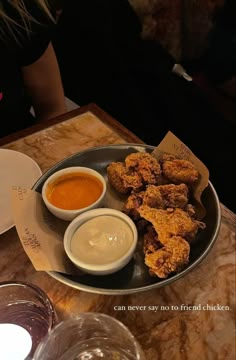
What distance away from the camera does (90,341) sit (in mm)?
657

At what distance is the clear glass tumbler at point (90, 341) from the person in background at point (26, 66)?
0.93 metres

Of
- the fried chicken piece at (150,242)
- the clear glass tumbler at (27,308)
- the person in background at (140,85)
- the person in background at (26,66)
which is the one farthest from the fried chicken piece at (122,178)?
the person in background at (140,85)

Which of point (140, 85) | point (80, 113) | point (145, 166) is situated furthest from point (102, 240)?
point (140, 85)

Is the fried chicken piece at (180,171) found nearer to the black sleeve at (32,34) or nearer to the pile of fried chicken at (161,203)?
the pile of fried chicken at (161,203)

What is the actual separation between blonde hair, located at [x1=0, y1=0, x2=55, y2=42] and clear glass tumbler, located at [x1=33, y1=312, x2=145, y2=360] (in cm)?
94

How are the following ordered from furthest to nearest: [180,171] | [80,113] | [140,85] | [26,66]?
[140,85], [26,66], [80,113], [180,171]

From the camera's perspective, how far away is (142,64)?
207 cm

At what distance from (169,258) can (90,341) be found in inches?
7.6

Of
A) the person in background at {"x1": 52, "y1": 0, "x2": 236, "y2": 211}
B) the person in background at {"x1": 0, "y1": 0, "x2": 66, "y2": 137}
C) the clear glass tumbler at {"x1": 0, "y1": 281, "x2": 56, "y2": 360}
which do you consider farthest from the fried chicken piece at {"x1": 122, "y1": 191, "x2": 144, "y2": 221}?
the person in background at {"x1": 52, "y1": 0, "x2": 236, "y2": 211}

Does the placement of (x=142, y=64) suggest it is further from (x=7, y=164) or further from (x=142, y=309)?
(x=142, y=309)

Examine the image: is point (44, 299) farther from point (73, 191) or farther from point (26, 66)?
point (26, 66)

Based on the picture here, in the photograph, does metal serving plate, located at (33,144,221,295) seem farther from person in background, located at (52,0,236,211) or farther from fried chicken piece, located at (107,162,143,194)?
person in background, located at (52,0,236,211)

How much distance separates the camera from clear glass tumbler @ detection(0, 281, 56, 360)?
2.27ft

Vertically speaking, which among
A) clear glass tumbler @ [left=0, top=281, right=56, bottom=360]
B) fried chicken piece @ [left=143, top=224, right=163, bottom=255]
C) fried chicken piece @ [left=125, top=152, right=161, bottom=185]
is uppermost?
fried chicken piece @ [left=125, top=152, right=161, bottom=185]
